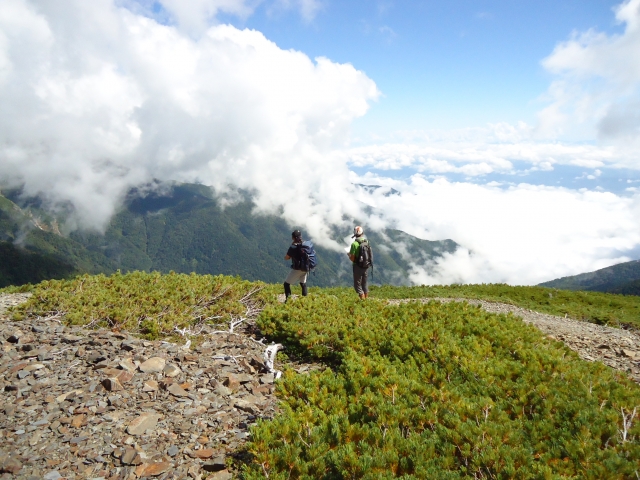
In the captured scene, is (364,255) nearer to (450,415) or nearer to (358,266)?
(358,266)

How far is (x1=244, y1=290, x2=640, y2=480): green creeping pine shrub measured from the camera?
476cm

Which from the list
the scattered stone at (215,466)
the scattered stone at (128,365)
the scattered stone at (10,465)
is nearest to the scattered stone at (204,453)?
the scattered stone at (215,466)

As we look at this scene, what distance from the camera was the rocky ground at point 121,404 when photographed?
551 cm

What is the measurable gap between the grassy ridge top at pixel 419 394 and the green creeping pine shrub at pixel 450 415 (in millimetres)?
20

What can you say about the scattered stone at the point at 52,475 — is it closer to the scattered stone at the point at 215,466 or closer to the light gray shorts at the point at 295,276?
the scattered stone at the point at 215,466

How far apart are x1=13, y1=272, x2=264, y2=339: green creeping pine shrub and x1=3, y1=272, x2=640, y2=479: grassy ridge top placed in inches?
2.2

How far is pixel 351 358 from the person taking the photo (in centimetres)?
848

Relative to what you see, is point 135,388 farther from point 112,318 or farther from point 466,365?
point 466,365

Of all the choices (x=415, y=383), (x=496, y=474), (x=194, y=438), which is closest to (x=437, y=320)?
(x=415, y=383)

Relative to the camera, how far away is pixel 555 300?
3055 cm

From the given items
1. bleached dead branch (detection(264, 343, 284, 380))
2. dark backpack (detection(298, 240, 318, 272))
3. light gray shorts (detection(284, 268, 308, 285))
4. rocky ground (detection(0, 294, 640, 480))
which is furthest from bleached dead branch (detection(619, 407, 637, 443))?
light gray shorts (detection(284, 268, 308, 285))

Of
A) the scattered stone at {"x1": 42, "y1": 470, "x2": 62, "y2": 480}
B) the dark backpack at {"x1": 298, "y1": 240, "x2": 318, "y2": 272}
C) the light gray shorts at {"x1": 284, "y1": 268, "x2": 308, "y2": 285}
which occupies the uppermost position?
the dark backpack at {"x1": 298, "y1": 240, "x2": 318, "y2": 272}

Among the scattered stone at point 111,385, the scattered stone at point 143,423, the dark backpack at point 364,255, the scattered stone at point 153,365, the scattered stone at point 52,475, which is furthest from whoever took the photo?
the dark backpack at point 364,255

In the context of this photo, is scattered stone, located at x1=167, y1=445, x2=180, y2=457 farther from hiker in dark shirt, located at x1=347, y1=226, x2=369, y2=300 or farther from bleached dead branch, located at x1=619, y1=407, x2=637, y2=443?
hiker in dark shirt, located at x1=347, y1=226, x2=369, y2=300
